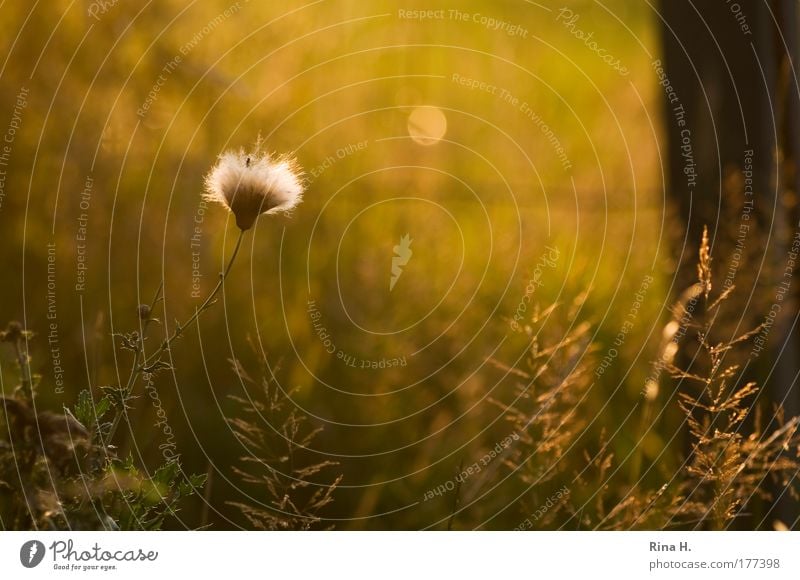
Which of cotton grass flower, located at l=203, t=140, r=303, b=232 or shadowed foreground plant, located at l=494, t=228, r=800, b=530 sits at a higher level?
cotton grass flower, located at l=203, t=140, r=303, b=232

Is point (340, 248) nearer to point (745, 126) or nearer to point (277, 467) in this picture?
point (277, 467)

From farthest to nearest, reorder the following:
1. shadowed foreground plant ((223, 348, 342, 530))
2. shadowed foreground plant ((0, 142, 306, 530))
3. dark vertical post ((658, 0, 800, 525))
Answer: dark vertical post ((658, 0, 800, 525)) → shadowed foreground plant ((223, 348, 342, 530)) → shadowed foreground plant ((0, 142, 306, 530))

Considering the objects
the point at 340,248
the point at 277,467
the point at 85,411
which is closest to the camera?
the point at 85,411

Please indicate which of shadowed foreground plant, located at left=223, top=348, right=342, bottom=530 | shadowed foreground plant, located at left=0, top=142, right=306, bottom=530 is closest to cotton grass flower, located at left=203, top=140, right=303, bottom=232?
shadowed foreground plant, located at left=0, top=142, right=306, bottom=530

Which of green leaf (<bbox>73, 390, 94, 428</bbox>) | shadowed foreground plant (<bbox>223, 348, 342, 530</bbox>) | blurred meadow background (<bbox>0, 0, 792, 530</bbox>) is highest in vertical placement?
blurred meadow background (<bbox>0, 0, 792, 530</bbox>)

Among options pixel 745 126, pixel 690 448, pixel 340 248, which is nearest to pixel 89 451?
pixel 340 248

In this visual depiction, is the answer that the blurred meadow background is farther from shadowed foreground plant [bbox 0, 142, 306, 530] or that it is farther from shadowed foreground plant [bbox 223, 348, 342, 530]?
shadowed foreground plant [bbox 0, 142, 306, 530]

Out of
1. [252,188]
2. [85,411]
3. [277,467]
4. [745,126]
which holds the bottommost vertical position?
[277,467]
